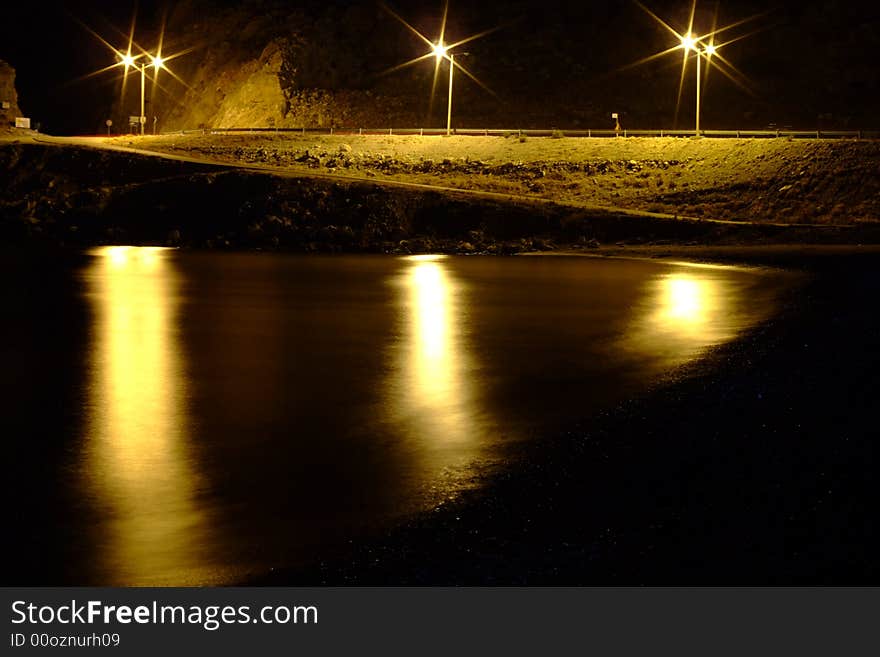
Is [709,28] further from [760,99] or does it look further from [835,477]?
[835,477]

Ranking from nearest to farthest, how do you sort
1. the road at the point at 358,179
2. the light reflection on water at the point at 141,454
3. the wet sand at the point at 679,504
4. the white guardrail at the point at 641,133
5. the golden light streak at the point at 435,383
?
the wet sand at the point at 679,504 → the light reflection on water at the point at 141,454 → the golden light streak at the point at 435,383 → the road at the point at 358,179 → the white guardrail at the point at 641,133

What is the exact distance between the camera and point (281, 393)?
18531 millimetres

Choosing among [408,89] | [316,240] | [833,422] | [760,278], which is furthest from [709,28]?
[833,422]

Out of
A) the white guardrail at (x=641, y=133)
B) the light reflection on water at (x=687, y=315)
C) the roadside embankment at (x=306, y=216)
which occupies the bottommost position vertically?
the light reflection on water at (x=687, y=315)

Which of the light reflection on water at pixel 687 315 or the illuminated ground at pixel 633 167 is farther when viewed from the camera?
the illuminated ground at pixel 633 167

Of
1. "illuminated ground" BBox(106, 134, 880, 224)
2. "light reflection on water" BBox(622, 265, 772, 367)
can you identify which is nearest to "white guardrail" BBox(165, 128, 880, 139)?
"illuminated ground" BBox(106, 134, 880, 224)

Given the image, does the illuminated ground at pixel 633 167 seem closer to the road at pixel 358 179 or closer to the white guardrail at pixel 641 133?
the road at pixel 358 179

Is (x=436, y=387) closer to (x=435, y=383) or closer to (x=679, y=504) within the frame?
(x=435, y=383)

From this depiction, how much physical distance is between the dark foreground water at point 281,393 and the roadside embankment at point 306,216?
11502mm

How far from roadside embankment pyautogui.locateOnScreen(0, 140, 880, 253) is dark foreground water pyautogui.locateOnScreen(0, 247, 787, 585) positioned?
11502 mm

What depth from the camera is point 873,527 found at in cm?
1135

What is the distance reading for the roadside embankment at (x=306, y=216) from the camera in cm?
4888

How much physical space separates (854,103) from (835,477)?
77.8 meters

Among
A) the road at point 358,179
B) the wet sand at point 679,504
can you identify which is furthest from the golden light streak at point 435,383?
the road at point 358,179
